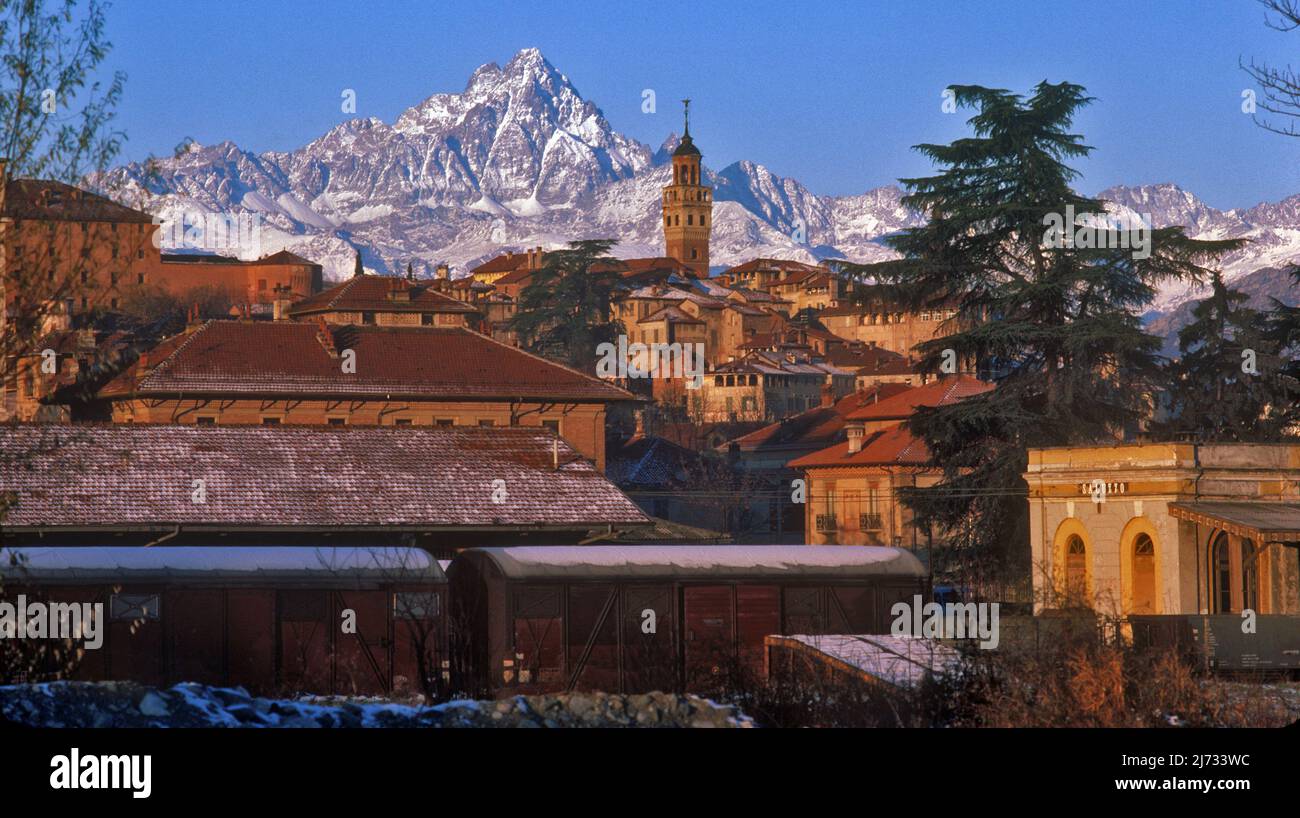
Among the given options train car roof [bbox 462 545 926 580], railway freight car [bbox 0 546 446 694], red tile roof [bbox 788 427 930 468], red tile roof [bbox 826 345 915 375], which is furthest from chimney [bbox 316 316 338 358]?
red tile roof [bbox 826 345 915 375]

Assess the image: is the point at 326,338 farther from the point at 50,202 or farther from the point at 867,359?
the point at 867,359

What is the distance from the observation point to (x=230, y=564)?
31.6 m

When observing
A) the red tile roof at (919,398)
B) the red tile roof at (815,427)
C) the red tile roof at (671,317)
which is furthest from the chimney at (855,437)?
the red tile roof at (671,317)

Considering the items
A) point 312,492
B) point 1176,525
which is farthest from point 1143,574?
point 312,492

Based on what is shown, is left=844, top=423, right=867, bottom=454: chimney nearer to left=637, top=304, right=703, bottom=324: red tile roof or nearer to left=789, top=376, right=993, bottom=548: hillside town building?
left=789, top=376, right=993, bottom=548: hillside town building

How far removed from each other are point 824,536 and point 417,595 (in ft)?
183

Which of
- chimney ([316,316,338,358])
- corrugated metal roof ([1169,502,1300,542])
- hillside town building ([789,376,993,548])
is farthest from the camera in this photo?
hillside town building ([789,376,993,548])

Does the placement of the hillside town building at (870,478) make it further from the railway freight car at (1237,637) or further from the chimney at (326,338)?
the railway freight car at (1237,637)

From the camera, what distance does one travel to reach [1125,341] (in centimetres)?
5088

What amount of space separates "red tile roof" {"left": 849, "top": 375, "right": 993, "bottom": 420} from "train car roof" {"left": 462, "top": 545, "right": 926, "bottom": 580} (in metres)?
51.3

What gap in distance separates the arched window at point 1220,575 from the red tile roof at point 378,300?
257 feet

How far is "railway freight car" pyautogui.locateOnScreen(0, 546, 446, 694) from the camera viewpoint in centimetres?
3062

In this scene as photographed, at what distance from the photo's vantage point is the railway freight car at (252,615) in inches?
1206
